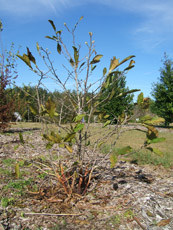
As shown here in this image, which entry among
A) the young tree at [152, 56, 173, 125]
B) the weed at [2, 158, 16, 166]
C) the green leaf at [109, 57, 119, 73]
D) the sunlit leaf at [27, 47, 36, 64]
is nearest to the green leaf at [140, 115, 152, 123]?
the green leaf at [109, 57, 119, 73]

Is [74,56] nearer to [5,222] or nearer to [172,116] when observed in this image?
[5,222]

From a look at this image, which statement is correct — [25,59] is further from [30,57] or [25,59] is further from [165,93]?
[165,93]

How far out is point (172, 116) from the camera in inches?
709

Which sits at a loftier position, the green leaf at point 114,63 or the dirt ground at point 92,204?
the green leaf at point 114,63

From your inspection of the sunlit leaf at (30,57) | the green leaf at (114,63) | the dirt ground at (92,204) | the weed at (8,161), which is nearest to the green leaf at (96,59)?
the green leaf at (114,63)

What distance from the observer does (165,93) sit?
715 inches

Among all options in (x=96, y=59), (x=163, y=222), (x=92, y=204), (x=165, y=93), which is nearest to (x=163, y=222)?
(x=163, y=222)

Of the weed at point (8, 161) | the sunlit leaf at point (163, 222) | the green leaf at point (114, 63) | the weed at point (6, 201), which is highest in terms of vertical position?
the green leaf at point (114, 63)

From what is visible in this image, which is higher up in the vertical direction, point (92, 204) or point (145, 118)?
point (145, 118)

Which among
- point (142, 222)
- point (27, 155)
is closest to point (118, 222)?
point (142, 222)

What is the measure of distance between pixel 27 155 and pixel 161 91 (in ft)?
50.3

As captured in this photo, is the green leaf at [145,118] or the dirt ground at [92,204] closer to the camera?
the dirt ground at [92,204]

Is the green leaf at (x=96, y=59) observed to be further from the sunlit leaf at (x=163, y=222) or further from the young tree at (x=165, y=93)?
the young tree at (x=165, y=93)

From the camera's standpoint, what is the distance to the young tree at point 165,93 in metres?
17.7
